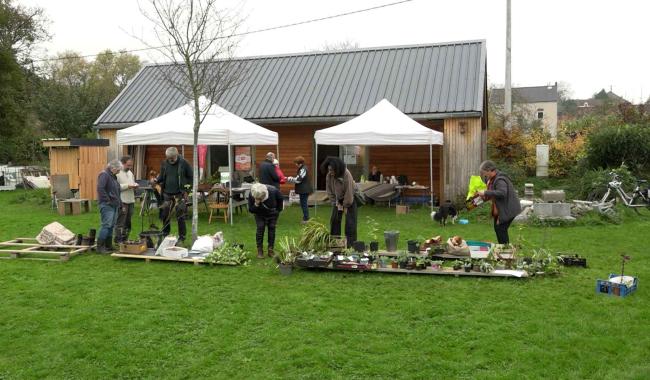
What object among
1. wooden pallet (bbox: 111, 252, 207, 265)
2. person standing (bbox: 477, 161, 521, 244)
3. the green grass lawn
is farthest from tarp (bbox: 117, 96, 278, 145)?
person standing (bbox: 477, 161, 521, 244)

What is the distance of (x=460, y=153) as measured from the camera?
520 inches

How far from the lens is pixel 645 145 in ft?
44.7

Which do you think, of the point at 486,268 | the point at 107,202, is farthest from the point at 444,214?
the point at 107,202

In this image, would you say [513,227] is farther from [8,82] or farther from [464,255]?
[8,82]

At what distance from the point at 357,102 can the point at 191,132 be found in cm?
552

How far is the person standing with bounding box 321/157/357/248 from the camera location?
7320 mm

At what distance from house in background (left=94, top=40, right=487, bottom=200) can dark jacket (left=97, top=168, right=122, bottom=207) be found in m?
Answer: 7.13

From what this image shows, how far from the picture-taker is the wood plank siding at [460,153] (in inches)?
515

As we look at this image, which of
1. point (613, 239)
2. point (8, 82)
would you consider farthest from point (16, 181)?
point (613, 239)

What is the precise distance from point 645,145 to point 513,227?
6.23 metres

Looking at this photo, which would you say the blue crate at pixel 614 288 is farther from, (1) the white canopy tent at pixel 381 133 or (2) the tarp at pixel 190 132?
(2) the tarp at pixel 190 132

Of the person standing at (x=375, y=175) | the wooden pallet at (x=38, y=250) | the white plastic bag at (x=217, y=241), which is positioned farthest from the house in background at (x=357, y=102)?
the wooden pallet at (x=38, y=250)

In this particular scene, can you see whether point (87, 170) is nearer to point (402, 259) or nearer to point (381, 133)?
point (381, 133)

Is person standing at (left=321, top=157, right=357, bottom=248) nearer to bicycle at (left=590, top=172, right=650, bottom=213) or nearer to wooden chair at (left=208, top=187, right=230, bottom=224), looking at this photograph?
wooden chair at (left=208, top=187, right=230, bottom=224)
